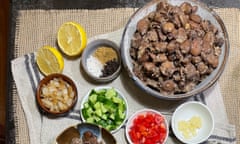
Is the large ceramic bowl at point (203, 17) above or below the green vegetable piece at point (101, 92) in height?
above

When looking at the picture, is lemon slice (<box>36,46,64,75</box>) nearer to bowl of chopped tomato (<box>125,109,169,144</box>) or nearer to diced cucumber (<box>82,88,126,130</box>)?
diced cucumber (<box>82,88,126,130</box>)

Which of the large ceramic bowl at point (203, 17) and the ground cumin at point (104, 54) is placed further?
the ground cumin at point (104, 54)

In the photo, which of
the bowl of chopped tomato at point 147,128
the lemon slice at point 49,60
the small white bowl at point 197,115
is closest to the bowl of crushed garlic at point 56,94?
the lemon slice at point 49,60

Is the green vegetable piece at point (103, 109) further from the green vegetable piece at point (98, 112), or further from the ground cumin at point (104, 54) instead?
the ground cumin at point (104, 54)

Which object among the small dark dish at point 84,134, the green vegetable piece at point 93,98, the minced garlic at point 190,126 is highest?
the green vegetable piece at point 93,98

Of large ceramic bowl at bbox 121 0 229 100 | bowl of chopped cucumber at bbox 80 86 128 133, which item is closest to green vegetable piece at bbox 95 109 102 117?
bowl of chopped cucumber at bbox 80 86 128 133

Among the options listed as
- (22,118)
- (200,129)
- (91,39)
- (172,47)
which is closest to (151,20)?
(172,47)

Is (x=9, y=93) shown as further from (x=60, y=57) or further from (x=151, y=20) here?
(x=151, y=20)
